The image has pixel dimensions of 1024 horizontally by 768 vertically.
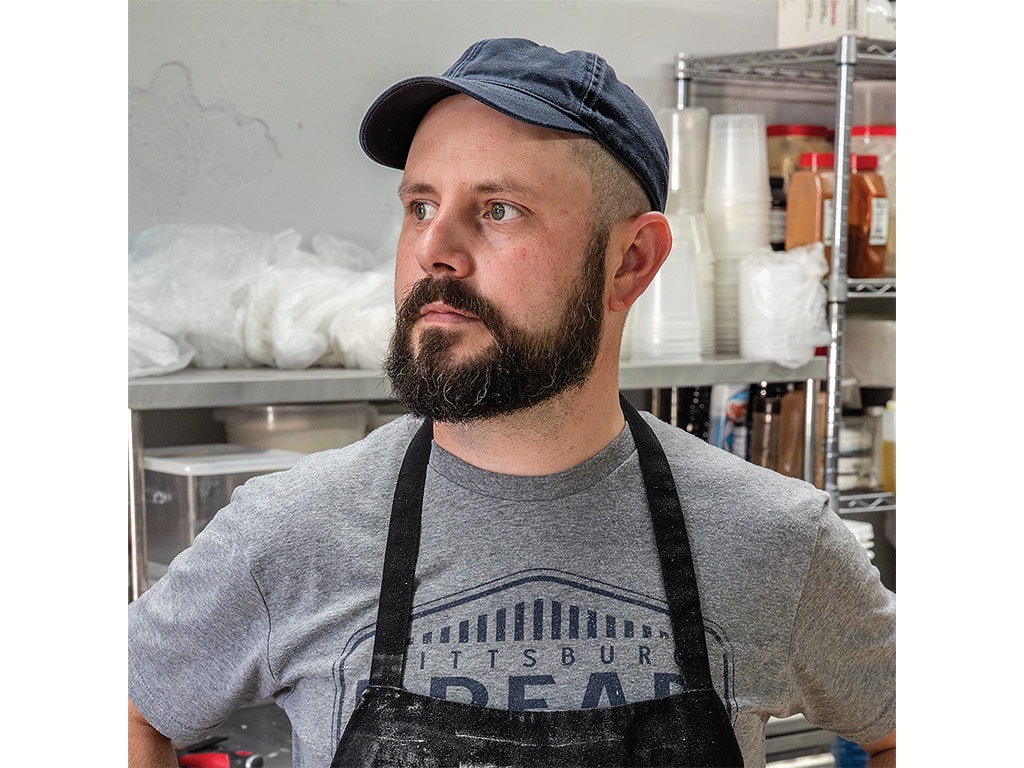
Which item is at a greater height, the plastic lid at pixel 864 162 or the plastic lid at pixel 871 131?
the plastic lid at pixel 871 131

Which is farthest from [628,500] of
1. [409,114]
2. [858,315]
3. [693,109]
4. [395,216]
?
[858,315]

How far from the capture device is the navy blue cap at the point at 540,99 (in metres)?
0.96

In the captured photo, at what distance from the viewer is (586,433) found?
1.06 m

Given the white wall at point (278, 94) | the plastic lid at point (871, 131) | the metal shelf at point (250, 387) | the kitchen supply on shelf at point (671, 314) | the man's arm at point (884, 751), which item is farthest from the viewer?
the plastic lid at point (871, 131)

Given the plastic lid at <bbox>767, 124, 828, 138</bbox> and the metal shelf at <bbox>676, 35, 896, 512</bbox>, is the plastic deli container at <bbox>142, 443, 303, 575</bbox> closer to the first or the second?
the metal shelf at <bbox>676, 35, 896, 512</bbox>

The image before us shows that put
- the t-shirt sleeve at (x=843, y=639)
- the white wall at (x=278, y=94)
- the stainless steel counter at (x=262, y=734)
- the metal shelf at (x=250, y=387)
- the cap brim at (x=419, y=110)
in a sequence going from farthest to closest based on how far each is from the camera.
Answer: the white wall at (x=278, y=94), the stainless steel counter at (x=262, y=734), the metal shelf at (x=250, y=387), the t-shirt sleeve at (x=843, y=639), the cap brim at (x=419, y=110)

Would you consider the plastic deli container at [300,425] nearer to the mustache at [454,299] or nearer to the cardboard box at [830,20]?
the mustache at [454,299]

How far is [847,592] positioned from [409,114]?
62cm

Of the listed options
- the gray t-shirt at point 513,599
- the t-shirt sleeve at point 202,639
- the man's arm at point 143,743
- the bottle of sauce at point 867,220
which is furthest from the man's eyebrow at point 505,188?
the bottle of sauce at point 867,220

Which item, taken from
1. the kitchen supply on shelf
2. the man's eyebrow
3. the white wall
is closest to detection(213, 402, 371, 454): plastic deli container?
the white wall

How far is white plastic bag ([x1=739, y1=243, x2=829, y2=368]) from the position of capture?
213 centimetres

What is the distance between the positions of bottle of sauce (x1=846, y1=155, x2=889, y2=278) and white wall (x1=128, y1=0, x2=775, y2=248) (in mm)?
663

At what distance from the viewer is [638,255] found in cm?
110

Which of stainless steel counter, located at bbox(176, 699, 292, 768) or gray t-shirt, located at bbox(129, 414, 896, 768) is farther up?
gray t-shirt, located at bbox(129, 414, 896, 768)
